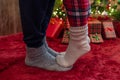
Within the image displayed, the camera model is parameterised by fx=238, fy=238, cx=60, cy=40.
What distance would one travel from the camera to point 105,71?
3.82ft

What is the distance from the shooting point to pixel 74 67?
1204 millimetres

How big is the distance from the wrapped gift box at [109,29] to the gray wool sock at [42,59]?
683mm

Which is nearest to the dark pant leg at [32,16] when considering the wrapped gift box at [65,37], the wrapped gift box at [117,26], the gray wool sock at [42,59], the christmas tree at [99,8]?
the gray wool sock at [42,59]

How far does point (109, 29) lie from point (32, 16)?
2.96ft

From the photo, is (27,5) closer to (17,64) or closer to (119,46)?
(17,64)

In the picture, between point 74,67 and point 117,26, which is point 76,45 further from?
point 117,26

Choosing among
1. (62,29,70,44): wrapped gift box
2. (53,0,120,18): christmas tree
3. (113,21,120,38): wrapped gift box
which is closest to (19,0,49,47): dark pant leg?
(62,29,70,44): wrapped gift box

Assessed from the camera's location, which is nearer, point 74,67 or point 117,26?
point 74,67

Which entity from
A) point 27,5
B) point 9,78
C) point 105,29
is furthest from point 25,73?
point 105,29

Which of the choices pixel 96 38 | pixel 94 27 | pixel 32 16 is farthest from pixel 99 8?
pixel 32 16

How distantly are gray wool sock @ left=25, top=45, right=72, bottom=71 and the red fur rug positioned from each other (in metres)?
0.03

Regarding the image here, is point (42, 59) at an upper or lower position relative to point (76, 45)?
lower

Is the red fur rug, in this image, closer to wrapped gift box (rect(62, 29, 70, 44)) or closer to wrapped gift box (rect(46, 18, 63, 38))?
wrapped gift box (rect(62, 29, 70, 44))

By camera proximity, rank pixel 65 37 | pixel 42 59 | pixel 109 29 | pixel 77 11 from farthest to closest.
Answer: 1. pixel 109 29
2. pixel 65 37
3. pixel 42 59
4. pixel 77 11
